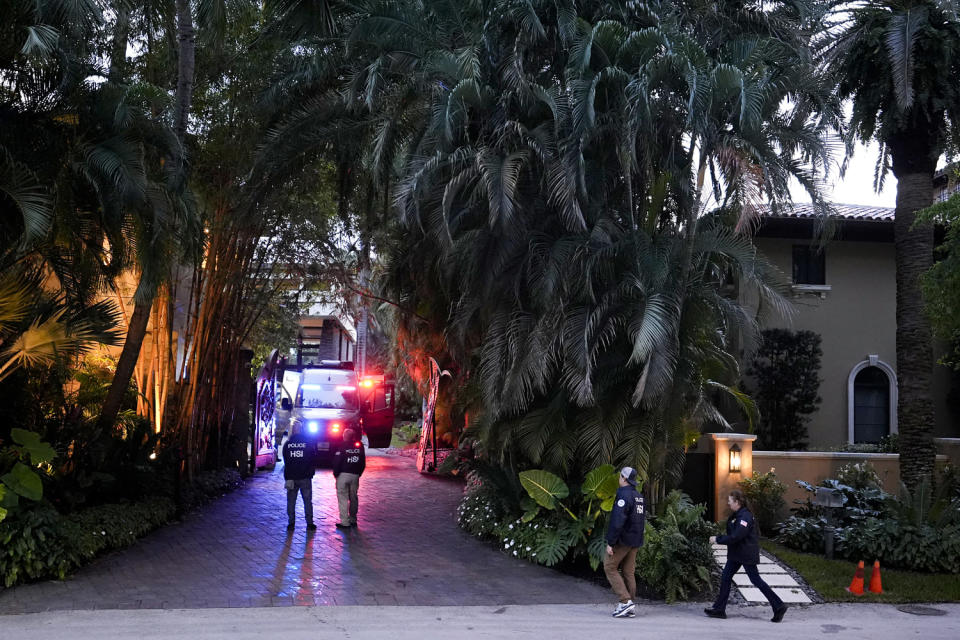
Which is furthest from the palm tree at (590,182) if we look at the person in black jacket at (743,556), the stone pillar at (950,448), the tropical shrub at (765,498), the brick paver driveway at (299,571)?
the stone pillar at (950,448)

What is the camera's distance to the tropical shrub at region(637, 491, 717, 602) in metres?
10.9

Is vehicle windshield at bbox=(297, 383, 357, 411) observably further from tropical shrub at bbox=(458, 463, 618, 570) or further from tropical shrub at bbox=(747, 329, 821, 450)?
tropical shrub at bbox=(458, 463, 618, 570)

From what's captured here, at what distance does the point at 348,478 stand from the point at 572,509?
360 centimetres

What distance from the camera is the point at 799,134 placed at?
12.5 meters

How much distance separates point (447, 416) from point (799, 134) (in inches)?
550

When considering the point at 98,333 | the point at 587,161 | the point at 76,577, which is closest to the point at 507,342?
the point at 587,161

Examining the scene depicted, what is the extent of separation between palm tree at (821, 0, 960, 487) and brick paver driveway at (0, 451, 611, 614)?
6945 mm

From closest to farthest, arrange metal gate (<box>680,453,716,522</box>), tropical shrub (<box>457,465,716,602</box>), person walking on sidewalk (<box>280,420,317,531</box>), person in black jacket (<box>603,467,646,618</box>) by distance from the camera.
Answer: person in black jacket (<box>603,467,646,618</box>)
tropical shrub (<box>457,465,716,602</box>)
person walking on sidewalk (<box>280,420,317,531</box>)
metal gate (<box>680,453,716,522</box>)

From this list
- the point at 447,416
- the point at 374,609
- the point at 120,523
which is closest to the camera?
the point at 374,609

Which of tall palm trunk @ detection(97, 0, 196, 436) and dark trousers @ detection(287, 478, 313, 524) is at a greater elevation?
tall palm trunk @ detection(97, 0, 196, 436)

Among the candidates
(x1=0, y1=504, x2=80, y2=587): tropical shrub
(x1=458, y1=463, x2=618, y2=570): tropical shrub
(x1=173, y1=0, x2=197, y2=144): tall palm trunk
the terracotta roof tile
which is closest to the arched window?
the terracotta roof tile

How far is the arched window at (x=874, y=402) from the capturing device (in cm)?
2217

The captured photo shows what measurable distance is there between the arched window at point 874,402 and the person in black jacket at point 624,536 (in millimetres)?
14156

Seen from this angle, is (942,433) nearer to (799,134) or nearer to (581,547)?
(799,134)
